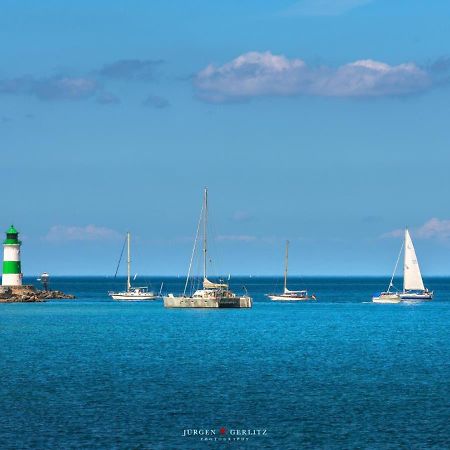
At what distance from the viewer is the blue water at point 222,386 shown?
4909 cm

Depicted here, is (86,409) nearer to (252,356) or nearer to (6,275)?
(252,356)

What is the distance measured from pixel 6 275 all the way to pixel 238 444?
136 meters

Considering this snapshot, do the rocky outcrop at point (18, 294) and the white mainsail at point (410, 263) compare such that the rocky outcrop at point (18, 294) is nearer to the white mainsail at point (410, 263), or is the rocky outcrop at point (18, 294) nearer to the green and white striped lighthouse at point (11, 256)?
the green and white striped lighthouse at point (11, 256)

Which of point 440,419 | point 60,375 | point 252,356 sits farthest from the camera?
point 252,356

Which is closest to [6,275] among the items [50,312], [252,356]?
[50,312]

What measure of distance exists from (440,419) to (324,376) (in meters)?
17.9

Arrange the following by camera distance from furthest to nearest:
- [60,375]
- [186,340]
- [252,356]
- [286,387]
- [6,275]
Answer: [6,275] < [186,340] < [252,356] < [60,375] < [286,387]

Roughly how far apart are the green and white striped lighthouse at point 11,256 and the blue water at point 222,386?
47.1 meters

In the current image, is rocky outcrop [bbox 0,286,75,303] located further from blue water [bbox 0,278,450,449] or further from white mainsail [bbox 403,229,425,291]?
white mainsail [bbox 403,229,425,291]

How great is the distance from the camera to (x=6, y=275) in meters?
178

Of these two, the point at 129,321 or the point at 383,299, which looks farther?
the point at 383,299

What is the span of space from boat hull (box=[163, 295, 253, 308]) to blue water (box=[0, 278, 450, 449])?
111ft

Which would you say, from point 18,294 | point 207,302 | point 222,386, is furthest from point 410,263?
point 222,386

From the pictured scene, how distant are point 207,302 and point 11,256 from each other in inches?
1373
